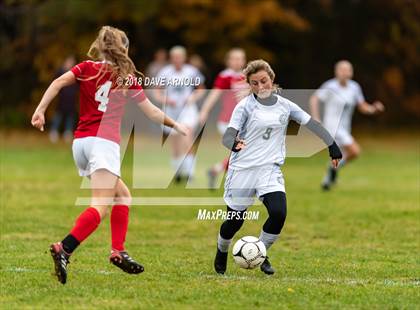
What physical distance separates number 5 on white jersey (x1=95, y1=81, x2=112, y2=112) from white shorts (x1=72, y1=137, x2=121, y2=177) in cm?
28

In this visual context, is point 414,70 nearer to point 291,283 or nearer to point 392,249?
point 392,249

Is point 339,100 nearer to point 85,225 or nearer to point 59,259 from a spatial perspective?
point 85,225

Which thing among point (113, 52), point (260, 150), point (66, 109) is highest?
point (66, 109)

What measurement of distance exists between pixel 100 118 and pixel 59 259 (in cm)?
118

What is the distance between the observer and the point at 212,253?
30.0 feet

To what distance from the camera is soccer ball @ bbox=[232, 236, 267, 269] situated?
764 cm

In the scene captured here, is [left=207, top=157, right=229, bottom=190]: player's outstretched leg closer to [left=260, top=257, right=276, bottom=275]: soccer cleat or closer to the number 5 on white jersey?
[left=260, top=257, right=276, bottom=275]: soccer cleat

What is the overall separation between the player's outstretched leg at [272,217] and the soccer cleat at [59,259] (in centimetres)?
173

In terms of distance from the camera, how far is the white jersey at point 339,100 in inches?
623

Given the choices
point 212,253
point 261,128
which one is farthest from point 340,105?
point 261,128

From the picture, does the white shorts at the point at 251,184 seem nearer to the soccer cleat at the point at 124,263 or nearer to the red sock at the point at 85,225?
the soccer cleat at the point at 124,263

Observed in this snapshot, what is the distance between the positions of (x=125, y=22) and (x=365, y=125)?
9.40 metres

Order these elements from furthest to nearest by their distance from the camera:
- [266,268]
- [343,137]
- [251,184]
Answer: [343,137], [266,268], [251,184]

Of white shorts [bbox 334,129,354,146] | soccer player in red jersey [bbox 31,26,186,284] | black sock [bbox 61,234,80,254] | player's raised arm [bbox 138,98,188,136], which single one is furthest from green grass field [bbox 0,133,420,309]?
player's raised arm [bbox 138,98,188,136]
